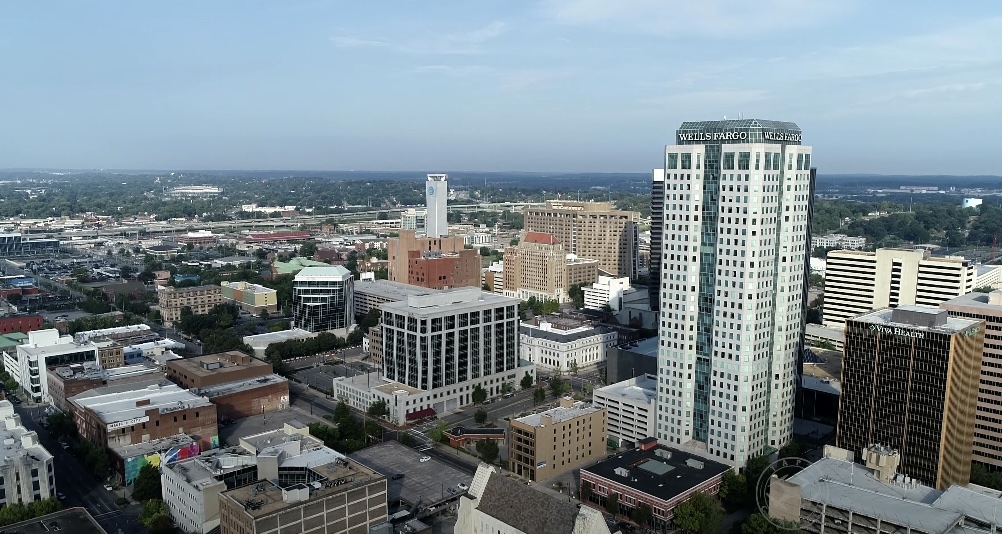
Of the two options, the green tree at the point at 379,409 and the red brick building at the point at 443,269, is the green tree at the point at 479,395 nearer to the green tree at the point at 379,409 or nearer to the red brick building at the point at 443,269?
the green tree at the point at 379,409

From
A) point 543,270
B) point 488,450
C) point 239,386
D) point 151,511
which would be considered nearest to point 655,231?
point 543,270

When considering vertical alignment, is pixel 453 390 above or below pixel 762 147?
below

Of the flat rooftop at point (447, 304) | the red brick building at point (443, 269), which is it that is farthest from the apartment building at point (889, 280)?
the red brick building at point (443, 269)

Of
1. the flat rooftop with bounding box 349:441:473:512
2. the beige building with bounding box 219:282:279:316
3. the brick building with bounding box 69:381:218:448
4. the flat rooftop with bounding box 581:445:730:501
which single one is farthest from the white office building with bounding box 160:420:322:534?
the beige building with bounding box 219:282:279:316

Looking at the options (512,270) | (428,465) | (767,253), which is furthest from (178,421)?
(512,270)

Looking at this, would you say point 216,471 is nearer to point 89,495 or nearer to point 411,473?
point 89,495

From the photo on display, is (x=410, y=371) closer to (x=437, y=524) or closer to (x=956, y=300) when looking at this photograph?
(x=437, y=524)
